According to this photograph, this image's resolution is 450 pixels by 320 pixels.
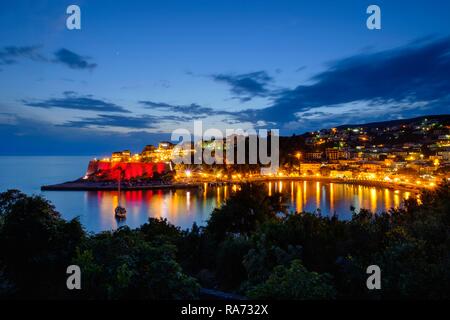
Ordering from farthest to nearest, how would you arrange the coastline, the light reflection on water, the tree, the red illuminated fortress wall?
the red illuminated fortress wall
the coastline
the light reflection on water
the tree

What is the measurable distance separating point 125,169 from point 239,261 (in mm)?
48872

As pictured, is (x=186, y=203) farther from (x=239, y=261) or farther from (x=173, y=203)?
(x=239, y=261)

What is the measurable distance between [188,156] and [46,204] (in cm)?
6708

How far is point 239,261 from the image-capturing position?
19.9ft

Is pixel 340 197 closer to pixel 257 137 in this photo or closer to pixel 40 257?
pixel 257 137

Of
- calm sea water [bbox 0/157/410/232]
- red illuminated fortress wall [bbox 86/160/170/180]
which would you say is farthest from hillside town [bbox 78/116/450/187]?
calm sea water [bbox 0/157/410/232]

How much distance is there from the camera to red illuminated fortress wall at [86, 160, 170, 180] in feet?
168

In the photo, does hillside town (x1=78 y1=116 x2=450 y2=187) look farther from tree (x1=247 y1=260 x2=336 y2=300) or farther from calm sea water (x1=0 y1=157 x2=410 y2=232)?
tree (x1=247 y1=260 x2=336 y2=300)

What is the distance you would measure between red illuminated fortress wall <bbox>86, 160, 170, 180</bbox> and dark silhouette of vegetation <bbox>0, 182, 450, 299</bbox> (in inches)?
1823

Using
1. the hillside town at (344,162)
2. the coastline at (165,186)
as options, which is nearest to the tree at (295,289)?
the coastline at (165,186)

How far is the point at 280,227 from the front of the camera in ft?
19.7
